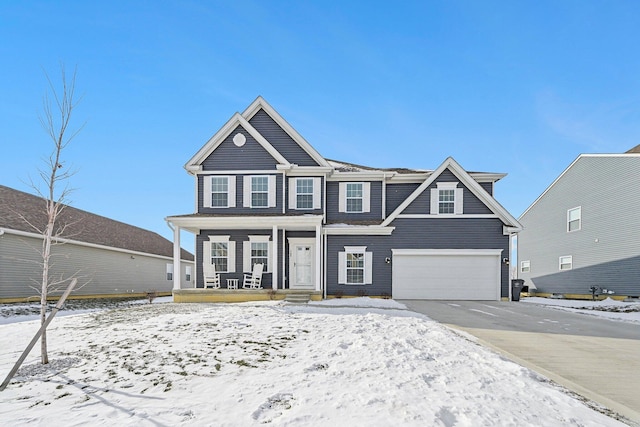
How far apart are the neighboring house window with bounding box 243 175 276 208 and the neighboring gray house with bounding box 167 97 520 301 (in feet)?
0.15

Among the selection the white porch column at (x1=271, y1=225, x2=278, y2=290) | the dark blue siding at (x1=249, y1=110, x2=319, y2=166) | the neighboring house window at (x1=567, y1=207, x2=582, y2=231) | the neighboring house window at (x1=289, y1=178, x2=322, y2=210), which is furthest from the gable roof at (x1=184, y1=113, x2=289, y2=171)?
the neighboring house window at (x1=567, y1=207, x2=582, y2=231)

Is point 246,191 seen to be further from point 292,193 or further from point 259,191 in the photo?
point 292,193

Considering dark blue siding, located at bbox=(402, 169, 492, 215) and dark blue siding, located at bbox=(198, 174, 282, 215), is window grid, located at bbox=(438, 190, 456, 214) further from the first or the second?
dark blue siding, located at bbox=(198, 174, 282, 215)

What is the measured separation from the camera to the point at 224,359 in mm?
5203

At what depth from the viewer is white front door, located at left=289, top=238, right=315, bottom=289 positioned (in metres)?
15.1

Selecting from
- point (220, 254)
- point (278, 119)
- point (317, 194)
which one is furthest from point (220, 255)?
point (278, 119)

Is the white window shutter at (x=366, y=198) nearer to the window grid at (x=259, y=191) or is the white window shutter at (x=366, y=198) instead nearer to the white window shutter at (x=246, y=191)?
the window grid at (x=259, y=191)

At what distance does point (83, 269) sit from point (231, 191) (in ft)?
30.8

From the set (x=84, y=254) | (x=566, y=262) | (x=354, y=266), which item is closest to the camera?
(x=354, y=266)

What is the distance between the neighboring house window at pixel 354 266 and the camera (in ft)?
50.0

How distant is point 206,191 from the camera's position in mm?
15453

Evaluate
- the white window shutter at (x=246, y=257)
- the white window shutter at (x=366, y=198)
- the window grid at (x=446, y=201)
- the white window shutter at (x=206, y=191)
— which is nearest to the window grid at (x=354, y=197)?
the white window shutter at (x=366, y=198)

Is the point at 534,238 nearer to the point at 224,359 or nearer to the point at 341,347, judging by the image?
the point at 341,347

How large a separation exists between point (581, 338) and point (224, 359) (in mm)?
7320
